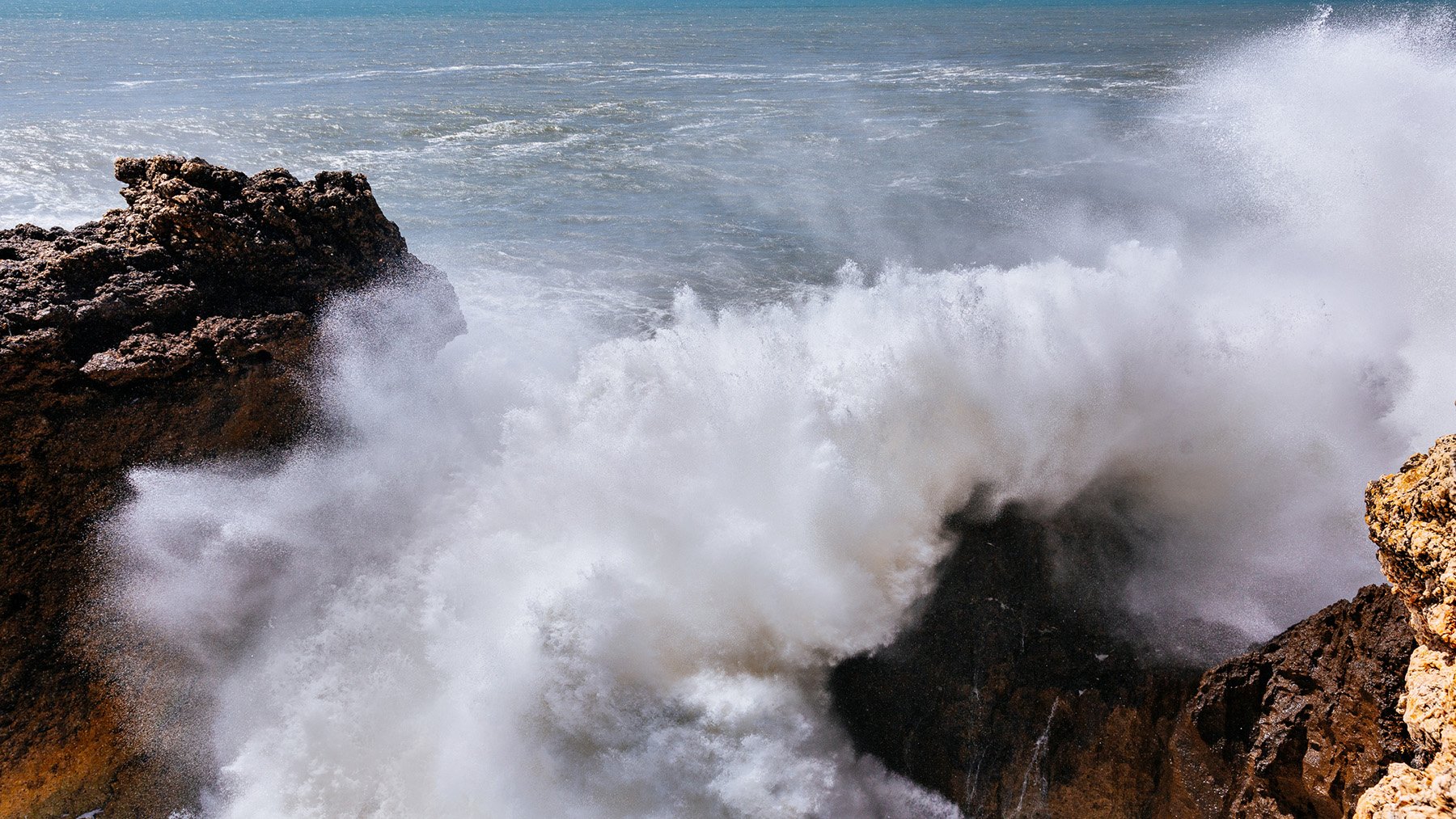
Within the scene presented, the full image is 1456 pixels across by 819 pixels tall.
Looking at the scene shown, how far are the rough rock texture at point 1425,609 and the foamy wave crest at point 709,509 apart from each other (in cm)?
276

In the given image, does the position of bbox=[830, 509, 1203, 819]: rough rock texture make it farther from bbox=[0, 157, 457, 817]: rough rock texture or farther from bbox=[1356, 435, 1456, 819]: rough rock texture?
bbox=[0, 157, 457, 817]: rough rock texture

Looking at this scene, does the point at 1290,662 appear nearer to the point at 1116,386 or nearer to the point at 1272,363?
the point at 1116,386

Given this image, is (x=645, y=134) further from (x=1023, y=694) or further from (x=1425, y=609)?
(x=1425, y=609)

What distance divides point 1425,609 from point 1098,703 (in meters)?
2.78

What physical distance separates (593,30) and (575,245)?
47.4 m

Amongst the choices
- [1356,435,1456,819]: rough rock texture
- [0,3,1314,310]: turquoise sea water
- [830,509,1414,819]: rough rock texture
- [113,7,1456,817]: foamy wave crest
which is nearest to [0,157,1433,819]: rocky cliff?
[830,509,1414,819]: rough rock texture

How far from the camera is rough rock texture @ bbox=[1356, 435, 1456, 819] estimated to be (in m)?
3.63

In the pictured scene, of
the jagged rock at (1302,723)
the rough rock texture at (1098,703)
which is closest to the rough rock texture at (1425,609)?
the jagged rock at (1302,723)

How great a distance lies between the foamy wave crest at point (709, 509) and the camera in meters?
6.64

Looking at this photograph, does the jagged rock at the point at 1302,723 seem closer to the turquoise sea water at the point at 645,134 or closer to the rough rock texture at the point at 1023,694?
the rough rock texture at the point at 1023,694

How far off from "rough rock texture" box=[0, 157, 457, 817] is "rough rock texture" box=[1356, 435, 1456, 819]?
8.04m

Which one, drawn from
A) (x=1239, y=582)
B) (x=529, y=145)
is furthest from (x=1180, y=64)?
(x=1239, y=582)

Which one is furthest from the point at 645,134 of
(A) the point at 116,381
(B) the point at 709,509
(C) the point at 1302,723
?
(C) the point at 1302,723

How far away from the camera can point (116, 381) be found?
262 inches
